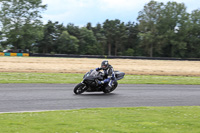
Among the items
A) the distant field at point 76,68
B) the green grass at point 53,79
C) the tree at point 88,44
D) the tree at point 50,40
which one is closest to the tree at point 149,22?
the tree at point 88,44

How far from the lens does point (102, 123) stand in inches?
279

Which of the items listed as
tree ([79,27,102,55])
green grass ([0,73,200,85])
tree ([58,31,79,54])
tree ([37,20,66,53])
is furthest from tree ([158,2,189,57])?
green grass ([0,73,200,85])

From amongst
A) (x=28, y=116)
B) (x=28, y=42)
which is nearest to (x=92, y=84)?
(x=28, y=116)

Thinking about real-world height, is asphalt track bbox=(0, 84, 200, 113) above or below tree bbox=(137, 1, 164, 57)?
below

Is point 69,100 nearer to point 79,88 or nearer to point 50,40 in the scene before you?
point 79,88

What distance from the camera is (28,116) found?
7910 millimetres

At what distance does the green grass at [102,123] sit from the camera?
251 inches

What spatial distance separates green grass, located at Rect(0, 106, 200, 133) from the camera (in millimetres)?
6387

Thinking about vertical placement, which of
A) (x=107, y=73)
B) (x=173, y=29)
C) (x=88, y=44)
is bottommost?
(x=107, y=73)

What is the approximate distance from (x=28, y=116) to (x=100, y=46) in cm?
7933

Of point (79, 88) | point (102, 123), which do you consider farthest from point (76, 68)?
point (102, 123)

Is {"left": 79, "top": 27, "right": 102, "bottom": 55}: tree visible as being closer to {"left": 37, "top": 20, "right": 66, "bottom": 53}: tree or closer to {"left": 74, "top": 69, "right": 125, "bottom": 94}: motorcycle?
{"left": 37, "top": 20, "right": 66, "bottom": 53}: tree

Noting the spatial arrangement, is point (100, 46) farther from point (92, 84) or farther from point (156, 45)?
point (92, 84)

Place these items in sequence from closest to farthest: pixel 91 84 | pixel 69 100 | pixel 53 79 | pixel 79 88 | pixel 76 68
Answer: pixel 69 100
pixel 91 84
pixel 79 88
pixel 53 79
pixel 76 68
